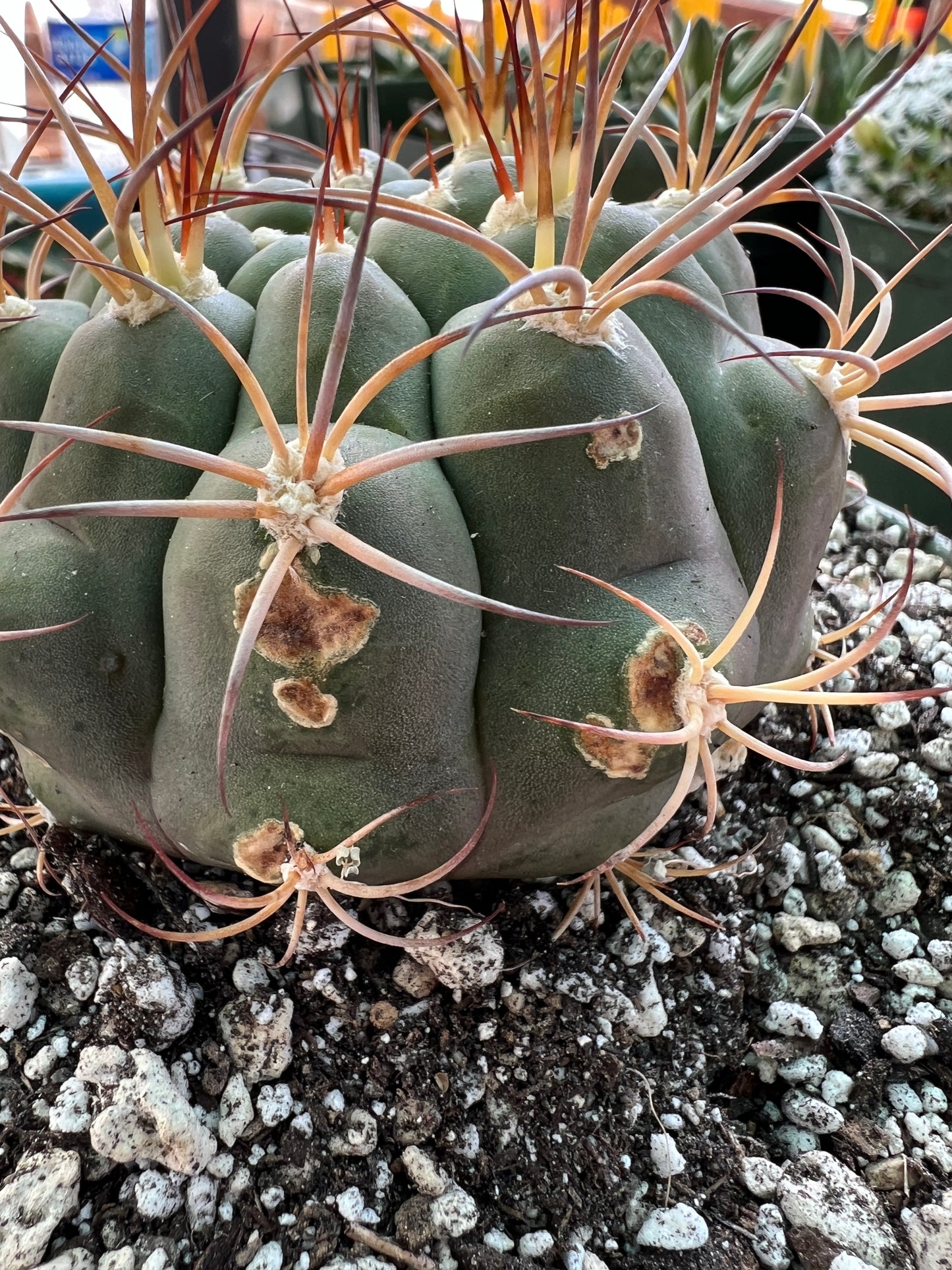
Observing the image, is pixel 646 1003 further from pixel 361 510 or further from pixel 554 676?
pixel 361 510

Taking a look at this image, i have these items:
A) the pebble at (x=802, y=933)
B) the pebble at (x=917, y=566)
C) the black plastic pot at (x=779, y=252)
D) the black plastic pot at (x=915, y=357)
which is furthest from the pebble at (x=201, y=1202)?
the black plastic pot at (x=779, y=252)

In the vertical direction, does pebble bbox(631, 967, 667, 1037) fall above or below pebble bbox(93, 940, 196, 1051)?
below

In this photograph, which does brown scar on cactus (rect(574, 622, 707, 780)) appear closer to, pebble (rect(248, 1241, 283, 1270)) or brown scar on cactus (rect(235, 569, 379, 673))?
brown scar on cactus (rect(235, 569, 379, 673))

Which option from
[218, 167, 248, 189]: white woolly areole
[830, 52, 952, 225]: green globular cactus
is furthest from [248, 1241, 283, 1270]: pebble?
[830, 52, 952, 225]: green globular cactus

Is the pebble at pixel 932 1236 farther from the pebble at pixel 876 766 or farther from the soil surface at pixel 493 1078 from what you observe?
the pebble at pixel 876 766

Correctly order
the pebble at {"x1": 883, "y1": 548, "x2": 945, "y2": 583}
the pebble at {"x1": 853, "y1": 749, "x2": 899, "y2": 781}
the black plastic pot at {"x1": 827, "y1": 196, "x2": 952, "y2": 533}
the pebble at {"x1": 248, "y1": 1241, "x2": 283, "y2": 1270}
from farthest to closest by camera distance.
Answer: the black plastic pot at {"x1": 827, "y1": 196, "x2": 952, "y2": 533} → the pebble at {"x1": 883, "y1": 548, "x2": 945, "y2": 583} → the pebble at {"x1": 853, "y1": 749, "x2": 899, "y2": 781} → the pebble at {"x1": 248, "y1": 1241, "x2": 283, "y2": 1270}

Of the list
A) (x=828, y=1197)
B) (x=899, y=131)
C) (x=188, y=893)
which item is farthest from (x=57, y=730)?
(x=899, y=131)

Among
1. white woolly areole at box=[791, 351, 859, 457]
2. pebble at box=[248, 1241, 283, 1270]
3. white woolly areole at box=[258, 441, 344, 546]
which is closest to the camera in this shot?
white woolly areole at box=[258, 441, 344, 546]

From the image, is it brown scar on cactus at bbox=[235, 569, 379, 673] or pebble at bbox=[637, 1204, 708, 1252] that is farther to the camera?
pebble at bbox=[637, 1204, 708, 1252]
